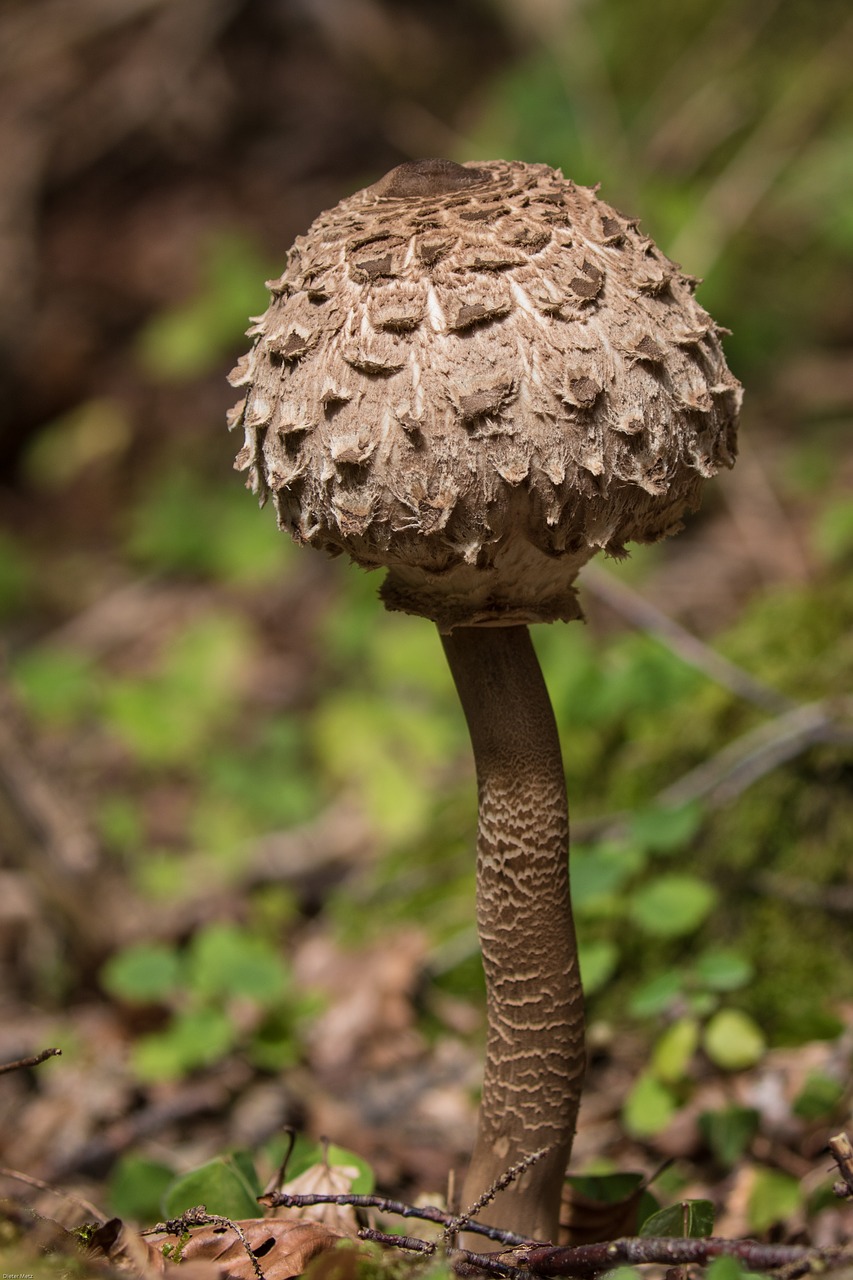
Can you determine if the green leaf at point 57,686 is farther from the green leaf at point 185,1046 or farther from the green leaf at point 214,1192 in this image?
the green leaf at point 214,1192

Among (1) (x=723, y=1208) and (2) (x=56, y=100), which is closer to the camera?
(1) (x=723, y=1208)

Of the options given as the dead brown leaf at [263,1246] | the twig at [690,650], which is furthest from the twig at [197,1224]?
the twig at [690,650]

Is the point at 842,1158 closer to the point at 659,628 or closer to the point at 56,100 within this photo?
the point at 659,628

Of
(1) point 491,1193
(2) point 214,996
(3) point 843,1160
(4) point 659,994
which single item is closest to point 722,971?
(4) point 659,994

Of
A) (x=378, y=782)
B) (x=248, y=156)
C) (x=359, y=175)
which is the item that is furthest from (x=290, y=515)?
(x=248, y=156)

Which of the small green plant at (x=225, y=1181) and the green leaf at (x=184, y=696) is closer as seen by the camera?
the small green plant at (x=225, y=1181)

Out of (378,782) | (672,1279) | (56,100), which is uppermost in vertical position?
(56,100)

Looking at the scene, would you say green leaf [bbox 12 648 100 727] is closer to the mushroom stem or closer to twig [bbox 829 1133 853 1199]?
the mushroom stem

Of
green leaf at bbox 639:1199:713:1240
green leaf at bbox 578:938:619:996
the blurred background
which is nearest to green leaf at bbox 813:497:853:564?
the blurred background
